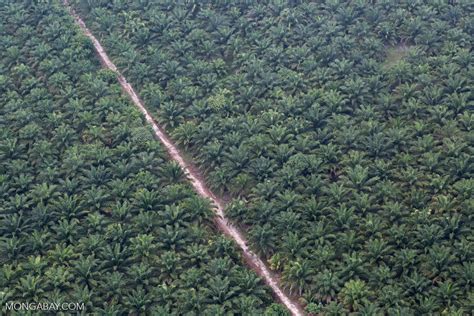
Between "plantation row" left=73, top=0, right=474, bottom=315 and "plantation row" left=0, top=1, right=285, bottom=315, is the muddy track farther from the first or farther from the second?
"plantation row" left=0, top=1, right=285, bottom=315

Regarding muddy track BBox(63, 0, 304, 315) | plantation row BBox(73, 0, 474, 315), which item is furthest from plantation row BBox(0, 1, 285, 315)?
plantation row BBox(73, 0, 474, 315)

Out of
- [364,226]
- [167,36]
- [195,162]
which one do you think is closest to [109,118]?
[195,162]

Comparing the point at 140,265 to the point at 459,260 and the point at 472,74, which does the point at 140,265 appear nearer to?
the point at 459,260

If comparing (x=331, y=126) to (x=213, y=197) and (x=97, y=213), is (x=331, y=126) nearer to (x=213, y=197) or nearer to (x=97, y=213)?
(x=213, y=197)

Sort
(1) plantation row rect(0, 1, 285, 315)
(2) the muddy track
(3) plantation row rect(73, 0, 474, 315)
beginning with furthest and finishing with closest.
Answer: (2) the muddy track
(3) plantation row rect(73, 0, 474, 315)
(1) plantation row rect(0, 1, 285, 315)

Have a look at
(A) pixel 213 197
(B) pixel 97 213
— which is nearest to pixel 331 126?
(A) pixel 213 197
